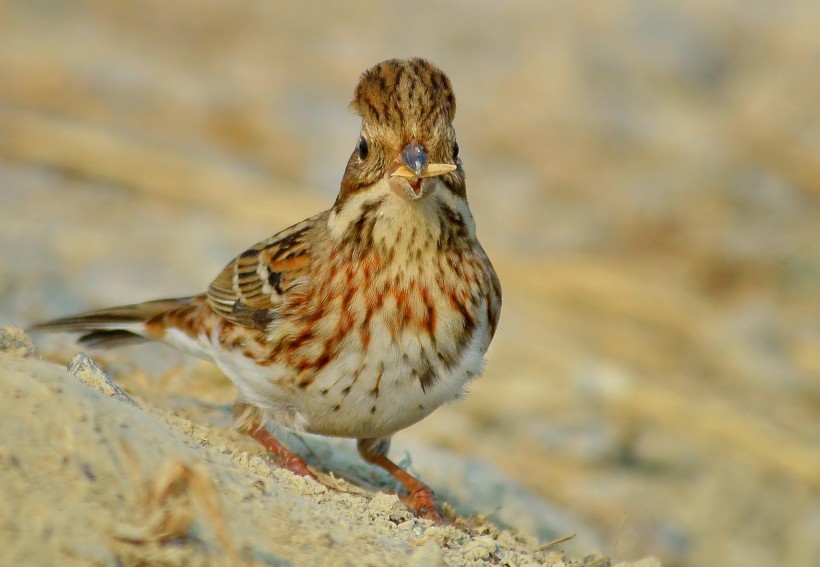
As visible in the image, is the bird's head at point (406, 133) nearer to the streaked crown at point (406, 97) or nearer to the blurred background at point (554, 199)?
the streaked crown at point (406, 97)

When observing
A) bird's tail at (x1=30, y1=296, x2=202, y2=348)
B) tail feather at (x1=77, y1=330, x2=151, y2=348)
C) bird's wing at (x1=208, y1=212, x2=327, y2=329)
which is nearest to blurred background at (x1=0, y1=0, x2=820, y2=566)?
tail feather at (x1=77, y1=330, x2=151, y2=348)

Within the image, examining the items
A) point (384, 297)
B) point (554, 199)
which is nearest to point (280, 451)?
point (384, 297)

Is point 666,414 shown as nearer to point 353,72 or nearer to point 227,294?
point 227,294

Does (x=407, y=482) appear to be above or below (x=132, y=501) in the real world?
above

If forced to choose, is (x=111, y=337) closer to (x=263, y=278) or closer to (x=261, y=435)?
(x=263, y=278)

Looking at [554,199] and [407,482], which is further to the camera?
[554,199]

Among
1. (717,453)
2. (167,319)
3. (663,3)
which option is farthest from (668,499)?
(663,3)

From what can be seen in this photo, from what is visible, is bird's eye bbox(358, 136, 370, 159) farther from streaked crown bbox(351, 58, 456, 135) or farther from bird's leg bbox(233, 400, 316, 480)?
bird's leg bbox(233, 400, 316, 480)
